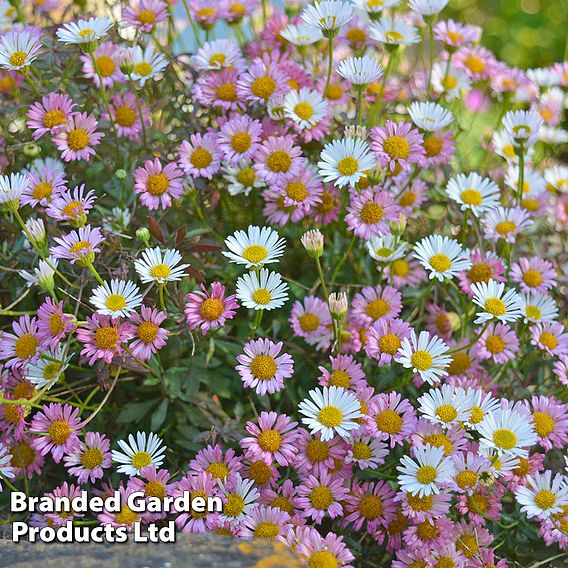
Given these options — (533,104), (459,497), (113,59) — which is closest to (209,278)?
(113,59)

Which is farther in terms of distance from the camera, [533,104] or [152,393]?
[533,104]

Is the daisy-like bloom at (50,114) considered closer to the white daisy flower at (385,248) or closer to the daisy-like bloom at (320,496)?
the white daisy flower at (385,248)

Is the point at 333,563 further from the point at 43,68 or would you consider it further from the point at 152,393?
the point at 43,68

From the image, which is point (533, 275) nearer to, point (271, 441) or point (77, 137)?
point (271, 441)

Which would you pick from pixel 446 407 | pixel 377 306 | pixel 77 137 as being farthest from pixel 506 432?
pixel 77 137

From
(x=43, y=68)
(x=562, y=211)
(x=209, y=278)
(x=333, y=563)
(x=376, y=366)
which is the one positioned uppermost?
(x=43, y=68)

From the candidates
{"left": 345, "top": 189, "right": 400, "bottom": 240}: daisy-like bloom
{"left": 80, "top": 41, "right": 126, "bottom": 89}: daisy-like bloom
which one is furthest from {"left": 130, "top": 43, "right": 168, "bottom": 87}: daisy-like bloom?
{"left": 345, "top": 189, "right": 400, "bottom": 240}: daisy-like bloom
